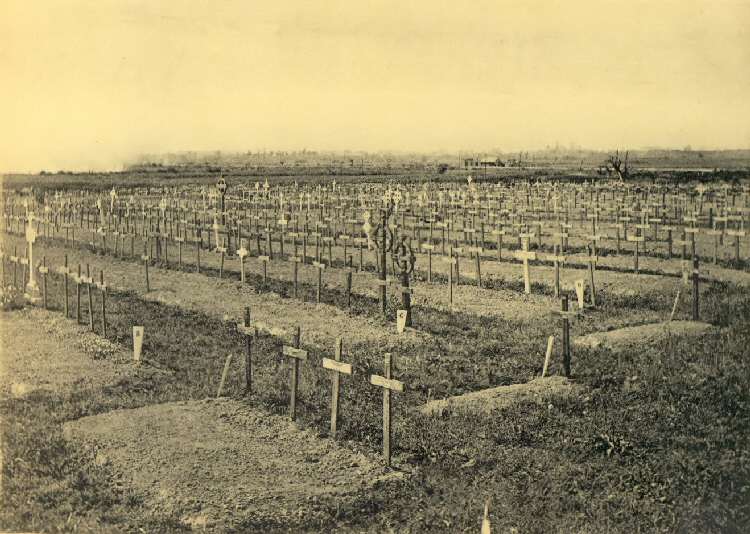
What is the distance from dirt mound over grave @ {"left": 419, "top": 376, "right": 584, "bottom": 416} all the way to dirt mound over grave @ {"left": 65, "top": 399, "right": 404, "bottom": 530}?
1.66 meters

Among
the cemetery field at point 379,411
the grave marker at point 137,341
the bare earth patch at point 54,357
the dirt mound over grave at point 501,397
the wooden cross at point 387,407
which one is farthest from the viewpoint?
the grave marker at point 137,341

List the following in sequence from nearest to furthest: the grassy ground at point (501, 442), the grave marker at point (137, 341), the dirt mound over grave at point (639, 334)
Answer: the grassy ground at point (501, 442) → the grave marker at point (137, 341) → the dirt mound over grave at point (639, 334)

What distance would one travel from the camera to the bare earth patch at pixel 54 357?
A: 10.1 meters

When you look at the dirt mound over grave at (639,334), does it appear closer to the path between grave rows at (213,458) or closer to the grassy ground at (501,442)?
the grassy ground at (501,442)

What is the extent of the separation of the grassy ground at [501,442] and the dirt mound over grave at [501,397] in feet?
0.72

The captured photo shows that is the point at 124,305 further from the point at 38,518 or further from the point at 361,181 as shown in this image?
the point at 361,181

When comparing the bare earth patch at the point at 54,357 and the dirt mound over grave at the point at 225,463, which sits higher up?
the bare earth patch at the point at 54,357

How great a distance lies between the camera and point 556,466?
7.23 m

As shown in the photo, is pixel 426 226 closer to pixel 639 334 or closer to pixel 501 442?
pixel 639 334

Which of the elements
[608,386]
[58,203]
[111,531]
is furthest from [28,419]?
[58,203]

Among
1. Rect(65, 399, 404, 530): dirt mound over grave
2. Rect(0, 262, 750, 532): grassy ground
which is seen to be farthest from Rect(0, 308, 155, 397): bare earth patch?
Rect(65, 399, 404, 530): dirt mound over grave

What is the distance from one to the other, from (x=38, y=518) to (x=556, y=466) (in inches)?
183

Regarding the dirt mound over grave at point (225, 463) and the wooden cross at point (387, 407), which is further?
the wooden cross at point (387, 407)

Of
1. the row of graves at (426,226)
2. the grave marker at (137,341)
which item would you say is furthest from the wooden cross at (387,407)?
the row of graves at (426,226)
